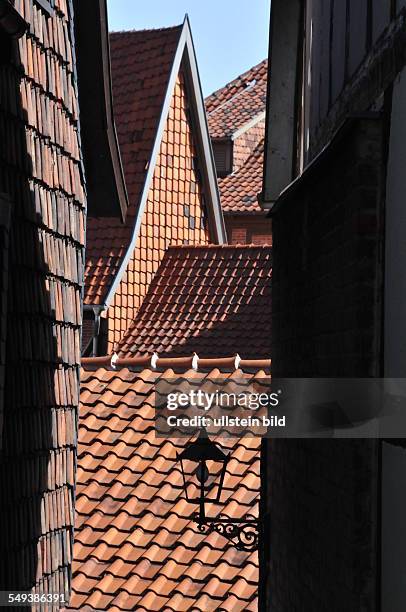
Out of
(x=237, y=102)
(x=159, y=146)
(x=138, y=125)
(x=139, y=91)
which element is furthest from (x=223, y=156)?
(x=138, y=125)

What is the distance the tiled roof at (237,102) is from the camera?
3825 cm

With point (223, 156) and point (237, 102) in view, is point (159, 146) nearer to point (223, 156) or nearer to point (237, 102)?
point (223, 156)

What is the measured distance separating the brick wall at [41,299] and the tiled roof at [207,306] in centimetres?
1116

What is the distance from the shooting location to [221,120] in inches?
1534

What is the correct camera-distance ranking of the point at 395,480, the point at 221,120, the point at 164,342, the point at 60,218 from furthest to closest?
the point at 221,120 < the point at 164,342 < the point at 60,218 < the point at 395,480

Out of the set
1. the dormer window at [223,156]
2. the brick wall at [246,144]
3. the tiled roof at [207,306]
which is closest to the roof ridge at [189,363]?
the tiled roof at [207,306]

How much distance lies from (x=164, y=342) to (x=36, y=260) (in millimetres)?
13145

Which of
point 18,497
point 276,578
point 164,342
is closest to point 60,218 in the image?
point 18,497

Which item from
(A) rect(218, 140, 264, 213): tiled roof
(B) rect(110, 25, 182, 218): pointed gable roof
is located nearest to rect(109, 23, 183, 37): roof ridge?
(B) rect(110, 25, 182, 218): pointed gable roof

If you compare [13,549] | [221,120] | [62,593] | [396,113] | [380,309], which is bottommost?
[62,593]

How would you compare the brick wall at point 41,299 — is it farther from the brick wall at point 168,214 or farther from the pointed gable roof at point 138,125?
the brick wall at point 168,214

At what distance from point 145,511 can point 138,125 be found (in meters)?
12.4

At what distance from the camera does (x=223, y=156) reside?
3681cm

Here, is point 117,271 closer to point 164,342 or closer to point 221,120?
point 164,342
